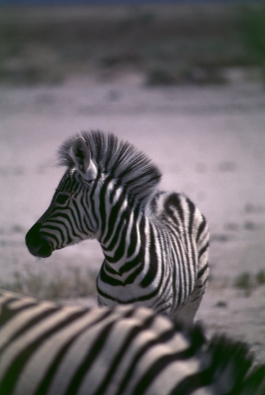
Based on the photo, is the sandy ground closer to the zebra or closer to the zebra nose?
the zebra

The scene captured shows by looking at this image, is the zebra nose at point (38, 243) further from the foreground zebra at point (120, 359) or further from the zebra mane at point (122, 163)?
the foreground zebra at point (120, 359)

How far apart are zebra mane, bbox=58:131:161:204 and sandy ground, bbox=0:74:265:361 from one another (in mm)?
1394

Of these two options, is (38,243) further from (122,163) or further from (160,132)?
(160,132)

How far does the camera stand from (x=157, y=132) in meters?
16.1

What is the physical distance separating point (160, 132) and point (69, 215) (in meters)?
12.4

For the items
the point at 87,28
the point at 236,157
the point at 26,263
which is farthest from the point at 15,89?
the point at 87,28

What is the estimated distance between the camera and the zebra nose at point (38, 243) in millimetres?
3912

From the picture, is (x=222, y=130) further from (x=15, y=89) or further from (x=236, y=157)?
(x=15, y=89)

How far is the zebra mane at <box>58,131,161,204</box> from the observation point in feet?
13.2

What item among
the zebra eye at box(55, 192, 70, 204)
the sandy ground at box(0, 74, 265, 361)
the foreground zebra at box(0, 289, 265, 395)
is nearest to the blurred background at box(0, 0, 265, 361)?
the sandy ground at box(0, 74, 265, 361)

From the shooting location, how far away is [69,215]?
391cm

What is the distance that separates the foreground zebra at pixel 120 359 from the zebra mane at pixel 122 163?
195 centimetres

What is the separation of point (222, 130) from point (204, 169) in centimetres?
432

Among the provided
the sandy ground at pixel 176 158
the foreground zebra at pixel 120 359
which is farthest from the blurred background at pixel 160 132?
the foreground zebra at pixel 120 359
